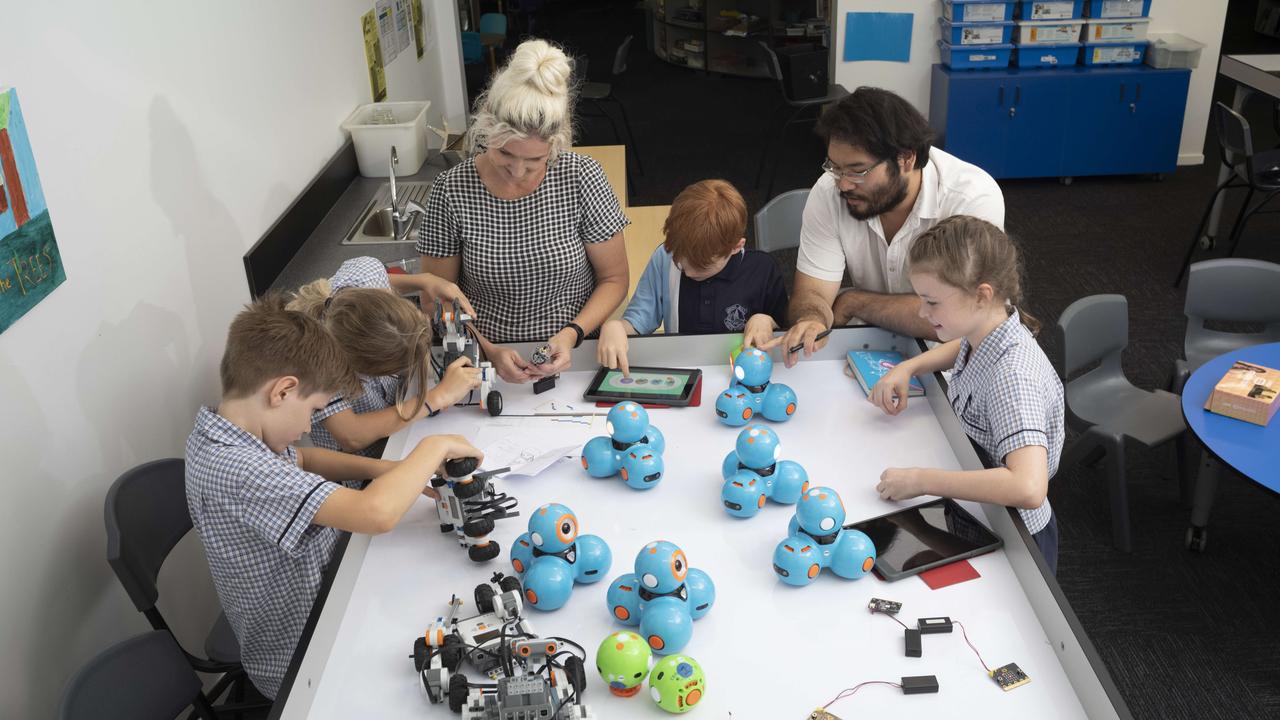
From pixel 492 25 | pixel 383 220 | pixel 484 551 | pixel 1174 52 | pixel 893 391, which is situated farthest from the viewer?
pixel 492 25

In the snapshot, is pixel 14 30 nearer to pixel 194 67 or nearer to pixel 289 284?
pixel 194 67

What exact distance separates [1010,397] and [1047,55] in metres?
5.06

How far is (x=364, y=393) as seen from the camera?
225 centimetres

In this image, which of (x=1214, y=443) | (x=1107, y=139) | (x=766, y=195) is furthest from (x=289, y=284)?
(x=1107, y=139)

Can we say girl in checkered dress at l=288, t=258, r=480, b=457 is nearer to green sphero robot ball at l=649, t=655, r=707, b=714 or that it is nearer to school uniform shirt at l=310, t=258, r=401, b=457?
school uniform shirt at l=310, t=258, r=401, b=457

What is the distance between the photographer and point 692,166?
687 cm

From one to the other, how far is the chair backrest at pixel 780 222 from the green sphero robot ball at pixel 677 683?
2.28 metres

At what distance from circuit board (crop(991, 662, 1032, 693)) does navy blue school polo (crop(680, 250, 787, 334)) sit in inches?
49.5

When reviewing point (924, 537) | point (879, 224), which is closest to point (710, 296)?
point (879, 224)

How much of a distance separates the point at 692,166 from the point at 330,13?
11.1 feet

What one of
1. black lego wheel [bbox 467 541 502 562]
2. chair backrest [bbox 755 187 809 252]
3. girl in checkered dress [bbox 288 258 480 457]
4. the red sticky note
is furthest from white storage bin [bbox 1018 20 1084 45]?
black lego wheel [bbox 467 541 502 562]

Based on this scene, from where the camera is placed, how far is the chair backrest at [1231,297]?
333 cm

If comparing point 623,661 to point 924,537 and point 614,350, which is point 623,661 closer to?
point 924,537

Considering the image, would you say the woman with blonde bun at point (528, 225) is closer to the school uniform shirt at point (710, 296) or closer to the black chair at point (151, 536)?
the school uniform shirt at point (710, 296)
